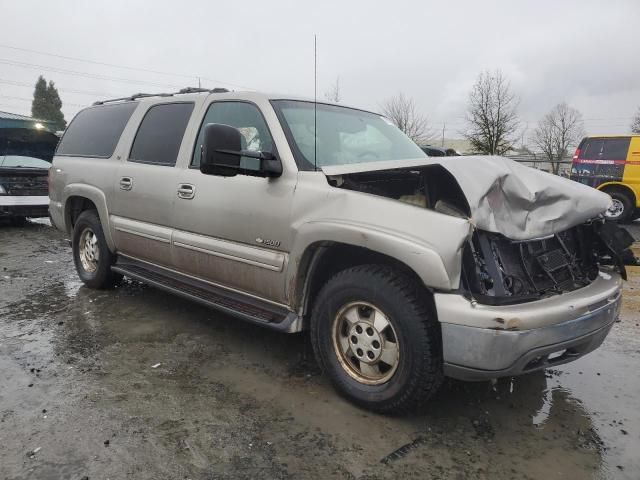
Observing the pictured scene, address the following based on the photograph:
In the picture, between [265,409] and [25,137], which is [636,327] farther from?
[25,137]

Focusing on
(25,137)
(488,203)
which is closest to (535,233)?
(488,203)

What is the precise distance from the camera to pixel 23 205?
9078mm

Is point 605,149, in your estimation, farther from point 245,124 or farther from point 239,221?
point 239,221

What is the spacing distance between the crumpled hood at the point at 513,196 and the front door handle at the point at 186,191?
Result: 1.25 m

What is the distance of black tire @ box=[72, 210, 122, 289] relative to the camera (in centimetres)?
482

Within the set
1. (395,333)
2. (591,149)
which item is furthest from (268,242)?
(591,149)

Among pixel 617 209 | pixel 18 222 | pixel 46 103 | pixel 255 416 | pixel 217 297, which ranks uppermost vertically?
pixel 46 103

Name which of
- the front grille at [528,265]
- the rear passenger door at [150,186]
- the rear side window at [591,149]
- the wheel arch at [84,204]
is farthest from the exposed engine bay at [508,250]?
the rear side window at [591,149]

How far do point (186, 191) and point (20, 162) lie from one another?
7773 mm

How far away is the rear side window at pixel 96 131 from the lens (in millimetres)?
4746

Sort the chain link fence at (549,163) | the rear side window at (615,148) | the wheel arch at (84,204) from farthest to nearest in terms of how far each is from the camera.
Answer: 1. the chain link fence at (549,163)
2. the rear side window at (615,148)
3. the wheel arch at (84,204)

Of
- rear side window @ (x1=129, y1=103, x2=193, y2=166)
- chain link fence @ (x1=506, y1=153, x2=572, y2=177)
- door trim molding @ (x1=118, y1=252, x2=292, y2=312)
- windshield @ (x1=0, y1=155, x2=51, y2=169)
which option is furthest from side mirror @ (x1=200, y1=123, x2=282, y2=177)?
windshield @ (x1=0, y1=155, x2=51, y2=169)

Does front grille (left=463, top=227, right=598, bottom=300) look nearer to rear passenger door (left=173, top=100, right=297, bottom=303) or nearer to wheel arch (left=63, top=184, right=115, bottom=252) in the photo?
rear passenger door (left=173, top=100, right=297, bottom=303)

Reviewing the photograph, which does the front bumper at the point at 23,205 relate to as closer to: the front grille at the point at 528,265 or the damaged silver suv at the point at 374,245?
the damaged silver suv at the point at 374,245
